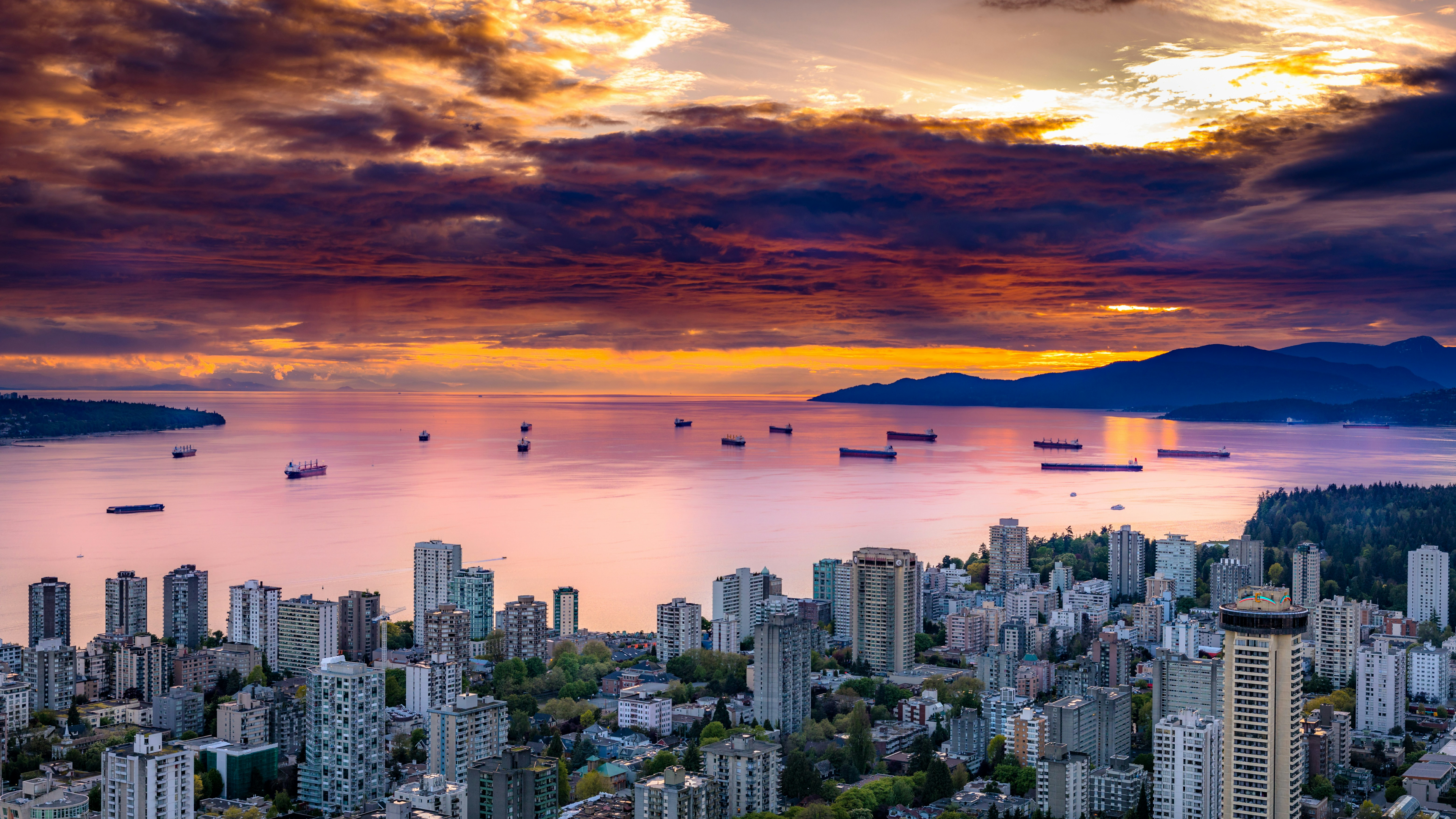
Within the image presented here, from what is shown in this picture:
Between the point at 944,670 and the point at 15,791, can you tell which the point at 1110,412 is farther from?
the point at 15,791

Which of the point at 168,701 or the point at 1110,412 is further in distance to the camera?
the point at 1110,412

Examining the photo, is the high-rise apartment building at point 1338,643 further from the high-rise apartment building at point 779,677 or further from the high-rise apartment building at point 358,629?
the high-rise apartment building at point 358,629

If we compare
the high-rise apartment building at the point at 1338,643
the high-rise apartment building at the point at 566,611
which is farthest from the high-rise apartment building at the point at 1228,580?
the high-rise apartment building at the point at 566,611

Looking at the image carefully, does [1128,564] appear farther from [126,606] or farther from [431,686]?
Answer: [126,606]

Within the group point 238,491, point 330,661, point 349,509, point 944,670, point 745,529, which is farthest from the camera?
point 238,491

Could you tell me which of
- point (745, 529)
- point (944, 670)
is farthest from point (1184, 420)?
point (944, 670)

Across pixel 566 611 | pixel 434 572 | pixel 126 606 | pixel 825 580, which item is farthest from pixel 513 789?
pixel 825 580

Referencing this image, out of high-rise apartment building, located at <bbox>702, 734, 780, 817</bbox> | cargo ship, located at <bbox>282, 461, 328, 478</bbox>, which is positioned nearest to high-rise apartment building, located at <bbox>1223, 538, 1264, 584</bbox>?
high-rise apartment building, located at <bbox>702, 734, 780, 817</bbox>

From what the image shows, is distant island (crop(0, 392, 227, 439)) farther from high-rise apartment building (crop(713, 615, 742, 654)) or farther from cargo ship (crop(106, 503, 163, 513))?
high-rise apartment building (crop(713, 615, 742, 654))
